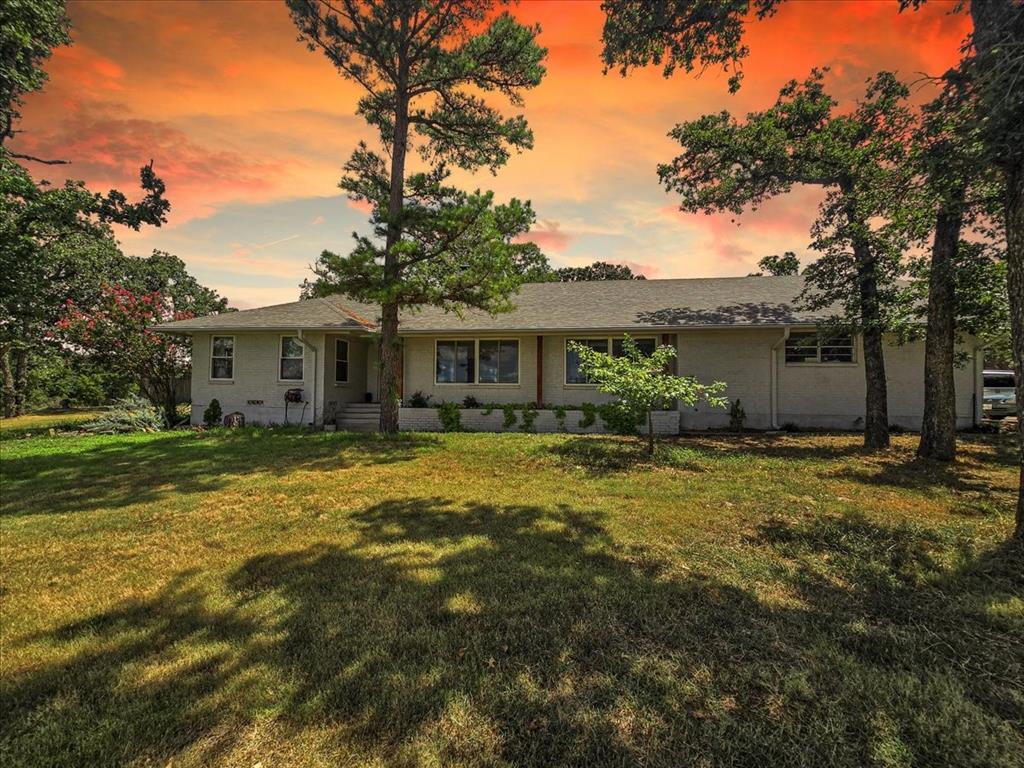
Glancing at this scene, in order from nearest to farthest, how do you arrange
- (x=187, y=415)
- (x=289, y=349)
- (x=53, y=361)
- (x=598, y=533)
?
(x=598, y=533), (x=289, y=349), (x=187, y=415), (x=53, y=361)

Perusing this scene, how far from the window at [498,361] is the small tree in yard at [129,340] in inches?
438

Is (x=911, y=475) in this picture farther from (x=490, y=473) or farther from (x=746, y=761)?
(x=746, y=761)

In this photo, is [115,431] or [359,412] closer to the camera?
[115,431]

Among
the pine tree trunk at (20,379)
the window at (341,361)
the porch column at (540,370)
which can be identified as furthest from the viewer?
the pine tree trunk at (20,379)

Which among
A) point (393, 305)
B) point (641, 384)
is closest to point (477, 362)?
point (393, 305)

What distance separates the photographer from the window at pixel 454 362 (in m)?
15.5

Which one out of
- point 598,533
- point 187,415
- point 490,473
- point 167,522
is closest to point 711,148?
point 490,473

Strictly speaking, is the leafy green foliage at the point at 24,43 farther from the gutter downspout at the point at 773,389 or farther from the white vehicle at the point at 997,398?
the white vehicle at the point at 997,398

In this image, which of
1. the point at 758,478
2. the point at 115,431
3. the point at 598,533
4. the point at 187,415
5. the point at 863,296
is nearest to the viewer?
the point at 598,533

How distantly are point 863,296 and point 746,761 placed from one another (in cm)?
1219

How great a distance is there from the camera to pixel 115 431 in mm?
13906

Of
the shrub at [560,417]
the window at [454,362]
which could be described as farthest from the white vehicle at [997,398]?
the window at [454,362]

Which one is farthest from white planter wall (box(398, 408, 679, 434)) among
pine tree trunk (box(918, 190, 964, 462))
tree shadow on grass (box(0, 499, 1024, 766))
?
tree shadow on grass (box(0, 499, 1024, 766))

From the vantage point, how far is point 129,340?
50.5 ft
